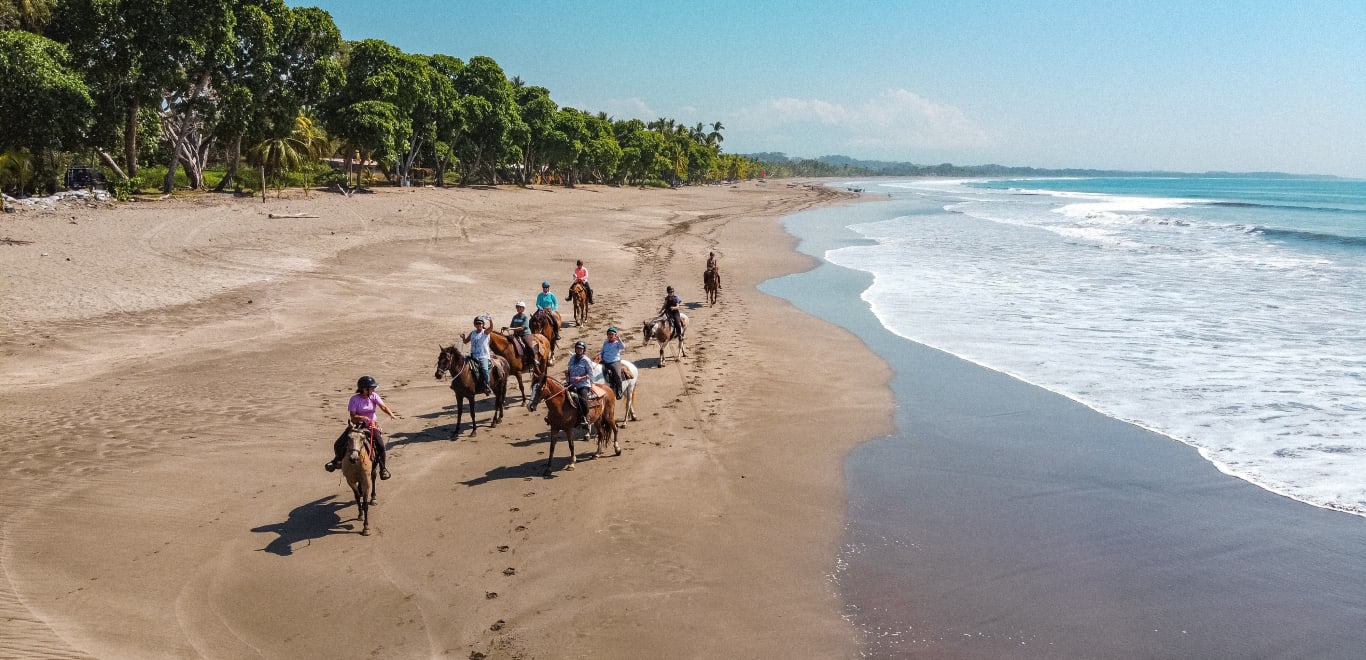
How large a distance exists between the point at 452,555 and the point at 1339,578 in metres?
10.2

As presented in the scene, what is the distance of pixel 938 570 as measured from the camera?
851 centimetres

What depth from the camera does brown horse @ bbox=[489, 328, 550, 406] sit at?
1365cm

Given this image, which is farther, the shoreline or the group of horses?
the group of horses

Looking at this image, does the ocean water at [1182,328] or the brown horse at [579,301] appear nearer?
the ocean water at [1182,328]

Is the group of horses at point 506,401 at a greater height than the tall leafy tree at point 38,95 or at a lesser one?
lesser

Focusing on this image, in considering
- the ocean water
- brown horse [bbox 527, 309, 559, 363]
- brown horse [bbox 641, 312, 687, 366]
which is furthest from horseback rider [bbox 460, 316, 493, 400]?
the ocean water

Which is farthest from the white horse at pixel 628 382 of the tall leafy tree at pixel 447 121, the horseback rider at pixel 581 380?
the tall leafy tree at pixel 447 121

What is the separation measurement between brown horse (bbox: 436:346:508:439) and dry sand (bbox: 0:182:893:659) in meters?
0.48

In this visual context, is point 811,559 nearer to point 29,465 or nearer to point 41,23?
point 29,465

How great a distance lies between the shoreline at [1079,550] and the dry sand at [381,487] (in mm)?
742

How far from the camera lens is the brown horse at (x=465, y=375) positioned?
11916 millimetres

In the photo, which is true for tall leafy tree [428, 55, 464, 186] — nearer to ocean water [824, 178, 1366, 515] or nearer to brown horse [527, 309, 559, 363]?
ocean water [824, 178, 1366, 515]

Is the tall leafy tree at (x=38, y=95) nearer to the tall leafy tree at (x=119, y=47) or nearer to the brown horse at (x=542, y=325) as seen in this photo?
the tall leafy tree at (x=119, y=47)

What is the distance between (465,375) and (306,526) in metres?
3.50
